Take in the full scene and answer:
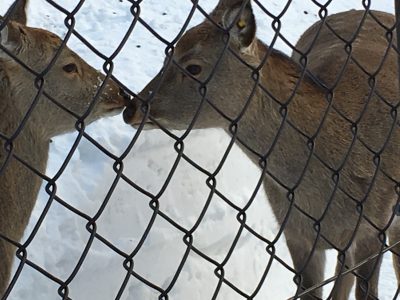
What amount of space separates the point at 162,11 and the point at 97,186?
3177 millimetres

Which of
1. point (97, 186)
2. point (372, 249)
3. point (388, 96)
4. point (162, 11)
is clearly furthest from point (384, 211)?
point (162, 11)

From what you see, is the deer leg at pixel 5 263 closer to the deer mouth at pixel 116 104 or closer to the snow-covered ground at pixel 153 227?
the deer mouth at pixel 116 104

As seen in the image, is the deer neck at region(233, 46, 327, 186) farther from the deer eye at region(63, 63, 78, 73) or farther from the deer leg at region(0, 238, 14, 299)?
the deer leg at region(0, 238, 14, 299)

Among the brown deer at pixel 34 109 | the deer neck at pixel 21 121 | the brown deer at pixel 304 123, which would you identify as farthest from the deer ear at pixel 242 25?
the deer neck at pixel 21 121

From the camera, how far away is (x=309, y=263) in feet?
16.0

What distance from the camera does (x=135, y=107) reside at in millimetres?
3814

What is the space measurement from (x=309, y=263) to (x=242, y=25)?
5.58 feet

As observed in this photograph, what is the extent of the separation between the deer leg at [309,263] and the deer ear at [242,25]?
1.36 meters

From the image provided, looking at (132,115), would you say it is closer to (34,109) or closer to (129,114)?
(129,114)

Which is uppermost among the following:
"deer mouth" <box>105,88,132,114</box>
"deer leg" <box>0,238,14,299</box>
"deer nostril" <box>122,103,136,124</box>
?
"deer mouth" <box>105,88,132,114</box>

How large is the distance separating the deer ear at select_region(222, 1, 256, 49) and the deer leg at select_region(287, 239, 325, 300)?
4.45ft

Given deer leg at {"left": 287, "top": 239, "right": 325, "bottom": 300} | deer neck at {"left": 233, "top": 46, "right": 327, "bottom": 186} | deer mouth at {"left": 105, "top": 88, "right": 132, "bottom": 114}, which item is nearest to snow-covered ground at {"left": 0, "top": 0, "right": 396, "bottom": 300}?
deer leg at {"left": 287, "top": 239, "right": 325, "bottom": 300}

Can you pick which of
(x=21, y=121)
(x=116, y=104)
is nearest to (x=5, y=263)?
(x=21, y=121)

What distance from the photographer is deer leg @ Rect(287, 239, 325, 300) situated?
4.75 m
